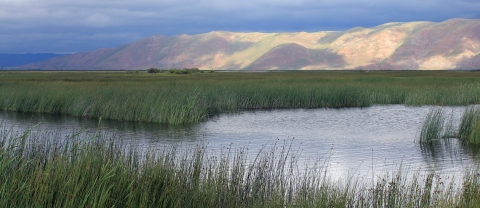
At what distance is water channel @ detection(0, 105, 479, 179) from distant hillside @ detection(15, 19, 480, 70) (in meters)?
119

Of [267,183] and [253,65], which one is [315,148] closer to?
[267,183]

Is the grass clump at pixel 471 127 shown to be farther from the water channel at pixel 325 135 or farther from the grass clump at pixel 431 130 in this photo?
the grass clump at pixel 431 130

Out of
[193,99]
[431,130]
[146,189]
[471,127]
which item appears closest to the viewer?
[146,189]

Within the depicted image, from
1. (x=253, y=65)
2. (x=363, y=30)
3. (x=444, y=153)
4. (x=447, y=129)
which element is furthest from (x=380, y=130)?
(x=363, y=30)

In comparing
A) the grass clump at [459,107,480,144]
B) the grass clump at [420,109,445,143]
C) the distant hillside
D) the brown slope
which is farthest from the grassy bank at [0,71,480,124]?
the brown slope

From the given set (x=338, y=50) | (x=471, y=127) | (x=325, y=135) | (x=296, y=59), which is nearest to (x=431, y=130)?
(x=471, y=127)

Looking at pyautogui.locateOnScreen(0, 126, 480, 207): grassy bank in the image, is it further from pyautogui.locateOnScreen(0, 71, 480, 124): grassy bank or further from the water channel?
pyautogui.locateOnScreen(0, 71, 480, 124): grassy bank

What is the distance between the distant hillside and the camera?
143m

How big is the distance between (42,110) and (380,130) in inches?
558

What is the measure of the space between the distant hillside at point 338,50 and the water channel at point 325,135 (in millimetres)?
118543

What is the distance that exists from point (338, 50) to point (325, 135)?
151031 millimetres

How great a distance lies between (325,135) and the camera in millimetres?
16969

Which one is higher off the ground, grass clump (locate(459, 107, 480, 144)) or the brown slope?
the brown slope

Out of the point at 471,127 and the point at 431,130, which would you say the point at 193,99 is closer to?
the point at 431,130
